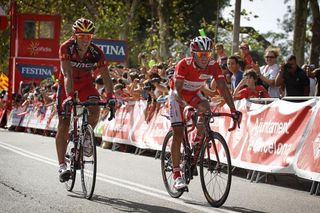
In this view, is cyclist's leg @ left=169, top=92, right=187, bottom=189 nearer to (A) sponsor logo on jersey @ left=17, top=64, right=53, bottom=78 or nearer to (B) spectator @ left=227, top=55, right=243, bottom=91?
(B) spectator @ left=227, top=55, right=243, bottom=91

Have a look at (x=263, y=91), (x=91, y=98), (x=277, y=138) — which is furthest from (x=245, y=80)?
(x=91, y=98)

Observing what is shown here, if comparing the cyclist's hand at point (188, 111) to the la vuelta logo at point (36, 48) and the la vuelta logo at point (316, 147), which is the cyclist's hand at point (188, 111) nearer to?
the la vuelta logo at point (316, 147)

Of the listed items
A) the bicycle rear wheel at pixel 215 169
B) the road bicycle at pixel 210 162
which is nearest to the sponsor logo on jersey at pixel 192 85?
the road bicycle at pixel 210 162

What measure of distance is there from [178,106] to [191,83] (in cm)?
34

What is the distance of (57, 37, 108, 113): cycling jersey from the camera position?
9680 mm

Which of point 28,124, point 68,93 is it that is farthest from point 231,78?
point 28,124

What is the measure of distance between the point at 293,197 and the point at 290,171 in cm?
98

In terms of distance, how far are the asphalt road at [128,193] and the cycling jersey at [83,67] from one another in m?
→ 1.25

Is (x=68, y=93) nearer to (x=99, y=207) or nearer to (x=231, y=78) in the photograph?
(x=99, y=207)

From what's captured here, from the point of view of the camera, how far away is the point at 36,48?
39.8 metres

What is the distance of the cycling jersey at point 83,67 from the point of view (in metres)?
9.68

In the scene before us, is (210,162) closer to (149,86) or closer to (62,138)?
(62,138)

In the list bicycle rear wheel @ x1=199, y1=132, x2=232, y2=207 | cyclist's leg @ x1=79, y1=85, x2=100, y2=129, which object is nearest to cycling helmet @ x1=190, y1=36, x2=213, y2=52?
bicycle rear wheel @ x1=199, y1=132, x2=232, y2=207

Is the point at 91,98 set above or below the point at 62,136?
above
